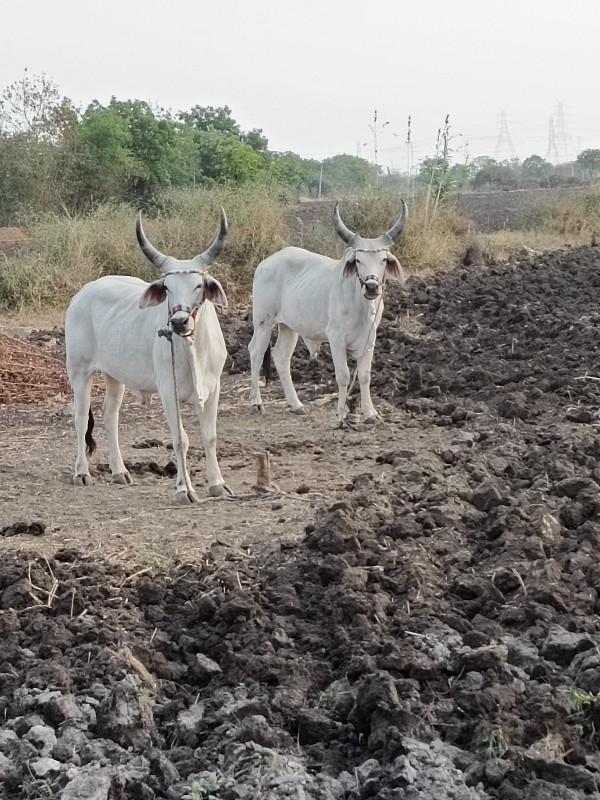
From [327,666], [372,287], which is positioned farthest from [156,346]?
[327,666]

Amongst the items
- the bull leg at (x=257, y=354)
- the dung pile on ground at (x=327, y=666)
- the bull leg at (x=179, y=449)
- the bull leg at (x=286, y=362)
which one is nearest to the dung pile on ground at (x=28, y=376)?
the bull leg at (x=257, y=354)

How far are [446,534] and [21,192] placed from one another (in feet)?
58.5

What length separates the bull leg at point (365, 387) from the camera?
26.2 feet

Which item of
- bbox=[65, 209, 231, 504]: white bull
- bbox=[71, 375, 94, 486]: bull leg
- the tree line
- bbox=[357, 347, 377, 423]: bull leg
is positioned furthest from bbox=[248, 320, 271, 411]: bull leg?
the tree line

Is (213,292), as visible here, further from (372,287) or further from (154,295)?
(372,287)

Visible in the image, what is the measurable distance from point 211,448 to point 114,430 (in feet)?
3.01

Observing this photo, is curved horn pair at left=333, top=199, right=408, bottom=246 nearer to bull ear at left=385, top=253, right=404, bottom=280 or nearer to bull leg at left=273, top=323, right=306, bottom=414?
bull ear at left=385, top=253, right=404, bottom=280

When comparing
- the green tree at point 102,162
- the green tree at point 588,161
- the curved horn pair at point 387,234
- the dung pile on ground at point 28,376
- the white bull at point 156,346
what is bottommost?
the dung pile on ground at point 28,376

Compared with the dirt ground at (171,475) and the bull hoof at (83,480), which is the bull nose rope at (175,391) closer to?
the dirt ground at (171,475)

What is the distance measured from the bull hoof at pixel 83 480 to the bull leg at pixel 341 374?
Answer: 2167mm

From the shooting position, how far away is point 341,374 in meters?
8.18

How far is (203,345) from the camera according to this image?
6031 mm

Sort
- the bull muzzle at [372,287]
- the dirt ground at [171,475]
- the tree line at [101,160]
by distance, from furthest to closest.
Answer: the tree line at [101,160] < the bull muzzle at [372,287] < the dirt ground at [171,475]

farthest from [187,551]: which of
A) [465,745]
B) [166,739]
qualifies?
[465,745]
